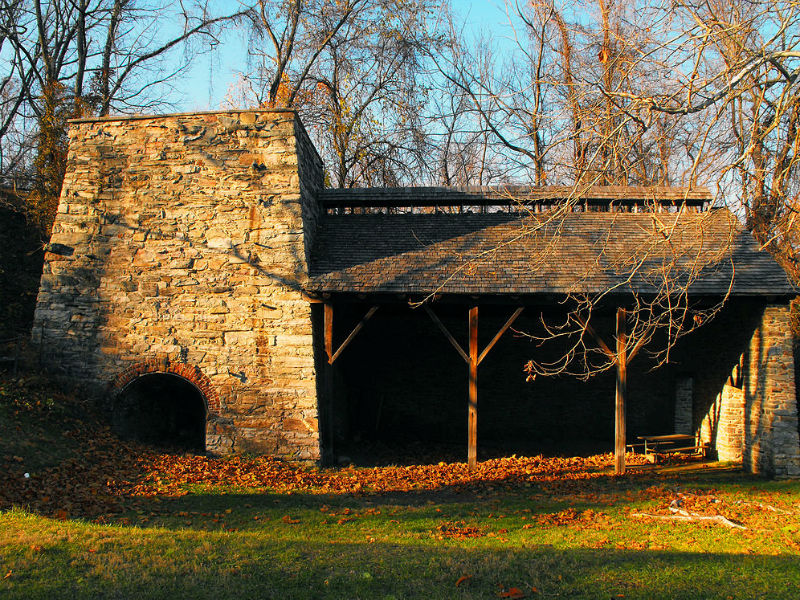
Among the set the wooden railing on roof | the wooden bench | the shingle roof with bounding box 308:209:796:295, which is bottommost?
the wooden bench

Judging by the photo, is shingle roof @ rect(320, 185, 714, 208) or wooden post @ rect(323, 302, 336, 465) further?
shingle roof @ rect(320, 185, 714, 208)

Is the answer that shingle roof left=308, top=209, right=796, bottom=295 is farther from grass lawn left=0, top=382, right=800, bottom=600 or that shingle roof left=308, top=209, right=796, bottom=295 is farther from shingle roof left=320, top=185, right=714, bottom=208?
grass lawn left=0, top=382, right=800, bottom=600

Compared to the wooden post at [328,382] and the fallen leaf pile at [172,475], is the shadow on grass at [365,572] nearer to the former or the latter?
the fallen leaf pile at [172,475]

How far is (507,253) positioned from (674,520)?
16.3 feet

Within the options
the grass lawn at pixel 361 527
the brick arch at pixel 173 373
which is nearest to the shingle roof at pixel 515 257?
the brick arch at pixel 173 373

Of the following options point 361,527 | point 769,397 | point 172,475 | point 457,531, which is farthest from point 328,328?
point 769,397

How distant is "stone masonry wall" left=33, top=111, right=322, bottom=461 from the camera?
989 centimetres

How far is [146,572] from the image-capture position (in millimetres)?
4578

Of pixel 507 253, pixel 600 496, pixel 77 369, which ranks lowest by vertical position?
pixel 600 496

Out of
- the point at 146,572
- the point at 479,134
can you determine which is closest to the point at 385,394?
the point at 146,572

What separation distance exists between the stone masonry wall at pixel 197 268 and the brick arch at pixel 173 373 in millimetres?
41

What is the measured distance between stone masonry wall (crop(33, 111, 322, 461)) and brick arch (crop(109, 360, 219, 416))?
41 mm

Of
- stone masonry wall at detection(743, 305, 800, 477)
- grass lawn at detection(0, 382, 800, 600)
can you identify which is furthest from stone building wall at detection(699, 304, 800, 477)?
grass lawn at detection(0, 382, 800, 600)

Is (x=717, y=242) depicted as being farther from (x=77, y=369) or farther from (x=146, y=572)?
(x=77, y=369)
